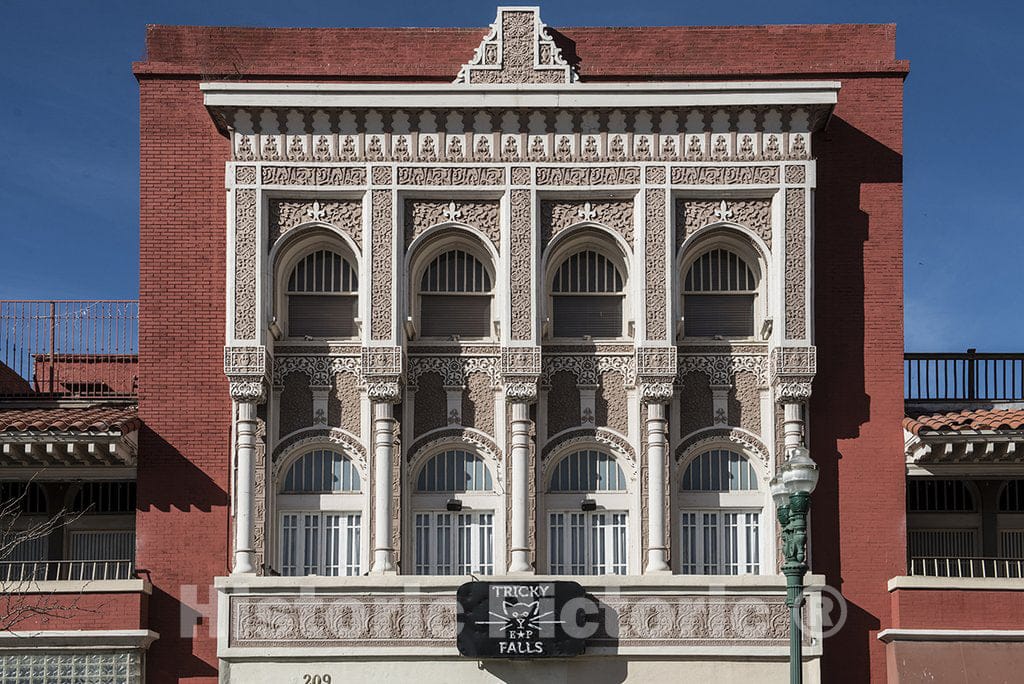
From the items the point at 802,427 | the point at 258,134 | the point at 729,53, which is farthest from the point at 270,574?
the point at 729,53

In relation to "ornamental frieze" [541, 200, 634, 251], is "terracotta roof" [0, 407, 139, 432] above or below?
below

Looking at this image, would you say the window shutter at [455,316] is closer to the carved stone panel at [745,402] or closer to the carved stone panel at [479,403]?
the carved stone panel at [479,403]

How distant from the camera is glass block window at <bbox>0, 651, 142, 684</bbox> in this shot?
845 inches

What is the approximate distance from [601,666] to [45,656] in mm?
7733

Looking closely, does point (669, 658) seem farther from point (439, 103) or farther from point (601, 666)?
point (439, 103)

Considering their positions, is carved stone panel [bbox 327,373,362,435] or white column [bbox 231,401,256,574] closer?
white column [bbox 231,401,256,574]

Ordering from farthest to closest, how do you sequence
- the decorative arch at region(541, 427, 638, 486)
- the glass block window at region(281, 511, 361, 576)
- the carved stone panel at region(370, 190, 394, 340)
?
1. the decorative arch at region(541, 427, 638, 486)
2. the glass block window at region(281, 511, 361, 576)
3. the carved stone panel at region(370, 190, 394, 340)

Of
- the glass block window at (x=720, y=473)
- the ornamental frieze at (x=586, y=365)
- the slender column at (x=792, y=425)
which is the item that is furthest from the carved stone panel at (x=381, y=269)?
the slender column at (x=792, y=425)

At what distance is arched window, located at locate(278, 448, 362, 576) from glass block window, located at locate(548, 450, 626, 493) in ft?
Result: 9.75

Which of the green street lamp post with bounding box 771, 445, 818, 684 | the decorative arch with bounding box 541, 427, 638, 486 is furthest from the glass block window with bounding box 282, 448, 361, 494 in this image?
the green street lamp post with bounding box 771, 445, 818, 684

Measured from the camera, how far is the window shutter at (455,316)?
23.1m

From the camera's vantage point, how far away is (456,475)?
Answer: 22.8m

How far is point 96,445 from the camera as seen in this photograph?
22.1 metres

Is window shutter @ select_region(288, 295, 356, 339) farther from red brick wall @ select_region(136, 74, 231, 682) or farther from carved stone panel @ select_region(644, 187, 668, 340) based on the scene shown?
carved stone panel @ select_region(644, 187, 668, 340)
